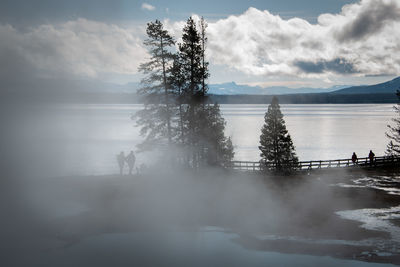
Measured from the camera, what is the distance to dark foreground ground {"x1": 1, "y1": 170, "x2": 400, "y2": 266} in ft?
46.5

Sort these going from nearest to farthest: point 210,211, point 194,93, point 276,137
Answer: point 210,211, point 194,93, point 276,137

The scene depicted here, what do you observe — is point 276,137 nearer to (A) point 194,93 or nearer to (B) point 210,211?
(A) point 194,93

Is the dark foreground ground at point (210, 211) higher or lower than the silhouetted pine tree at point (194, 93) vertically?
lower

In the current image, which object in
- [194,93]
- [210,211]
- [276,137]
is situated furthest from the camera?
[276,137]

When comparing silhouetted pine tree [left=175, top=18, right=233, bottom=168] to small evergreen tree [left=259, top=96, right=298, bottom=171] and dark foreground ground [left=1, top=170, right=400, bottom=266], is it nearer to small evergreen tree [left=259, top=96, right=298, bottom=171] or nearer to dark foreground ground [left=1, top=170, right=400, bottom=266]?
dark foreground ground [left=1, top=170, right=400, bottom=266]

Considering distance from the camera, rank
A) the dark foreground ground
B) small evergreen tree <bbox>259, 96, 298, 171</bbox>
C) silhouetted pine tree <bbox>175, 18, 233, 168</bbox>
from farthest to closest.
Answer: small evergreen tree <bbox>259, 96, 298, 171</bbox>
silhouetted pine tree <bbox>175, 18, 233, 168</bbox>
the dark foreground ground

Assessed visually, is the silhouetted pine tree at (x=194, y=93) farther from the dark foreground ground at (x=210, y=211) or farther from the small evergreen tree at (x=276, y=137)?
the small evergreen tree at (x=276, y=137)

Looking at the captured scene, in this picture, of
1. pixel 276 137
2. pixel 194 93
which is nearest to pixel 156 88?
pixel 194 93

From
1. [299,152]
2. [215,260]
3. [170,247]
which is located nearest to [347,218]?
[215,260]

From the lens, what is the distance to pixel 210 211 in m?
18.7

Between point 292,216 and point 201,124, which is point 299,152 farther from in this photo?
point 292,216

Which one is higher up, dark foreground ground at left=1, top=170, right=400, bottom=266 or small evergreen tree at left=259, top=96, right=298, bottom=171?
small evergreen tree at left=259, top=96, right=298, bottom=171

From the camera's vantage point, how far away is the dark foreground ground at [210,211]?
14.2m

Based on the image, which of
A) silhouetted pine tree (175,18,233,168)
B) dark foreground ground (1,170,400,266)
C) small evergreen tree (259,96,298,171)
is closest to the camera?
dark foreground ground (1,170,400,266)
